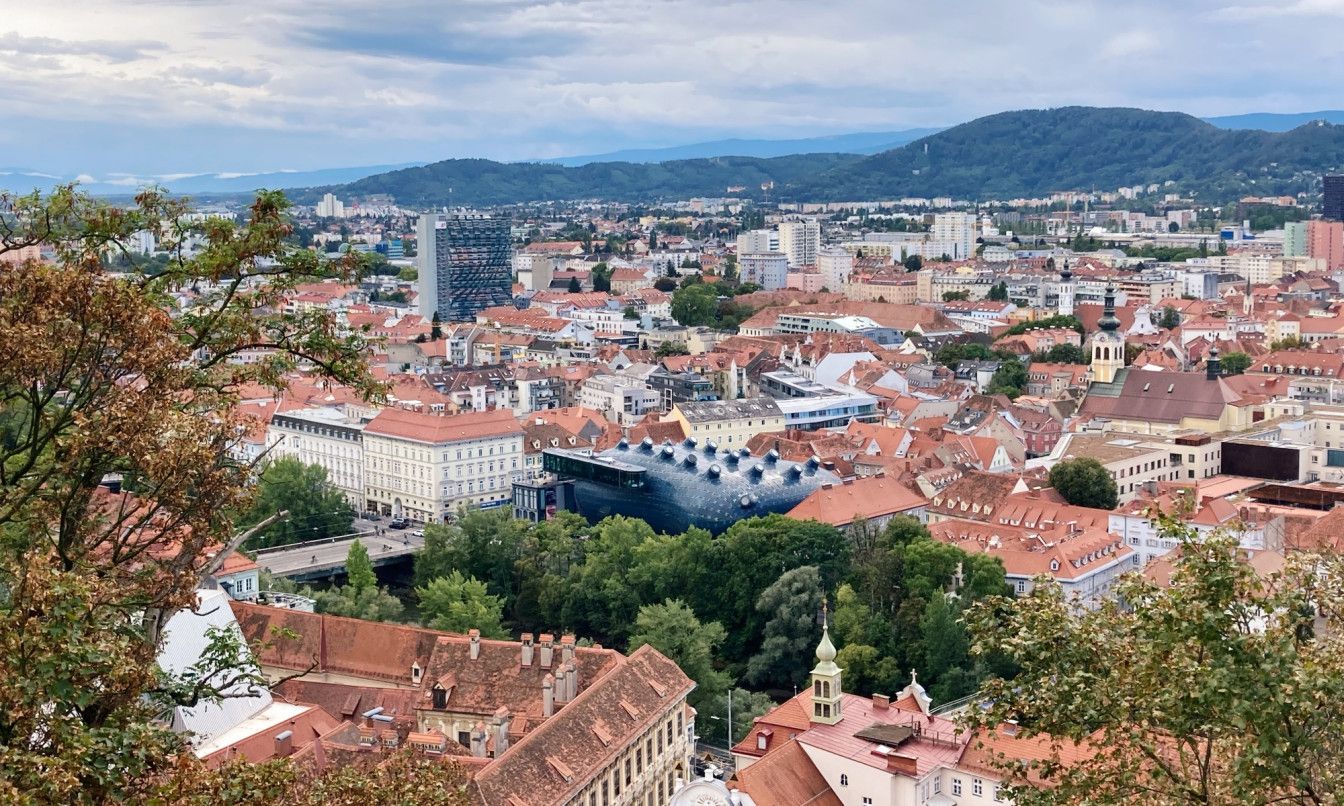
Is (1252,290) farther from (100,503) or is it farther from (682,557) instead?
(100,503)

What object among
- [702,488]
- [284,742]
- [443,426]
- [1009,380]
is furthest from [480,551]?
[1009,380]

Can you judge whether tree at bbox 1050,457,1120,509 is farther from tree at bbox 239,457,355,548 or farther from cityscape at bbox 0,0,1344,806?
tree at bbox 239,457,355,548

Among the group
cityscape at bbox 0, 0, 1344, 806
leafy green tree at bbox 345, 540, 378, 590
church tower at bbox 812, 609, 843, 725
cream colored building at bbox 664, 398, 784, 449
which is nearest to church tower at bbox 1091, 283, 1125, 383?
cityscape at bbox 0, 0, 1344, 806

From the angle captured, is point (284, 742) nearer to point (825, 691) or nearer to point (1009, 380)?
point (825, 691)

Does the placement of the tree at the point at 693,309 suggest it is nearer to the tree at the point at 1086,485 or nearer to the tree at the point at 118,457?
the tree at the point at 1086,485

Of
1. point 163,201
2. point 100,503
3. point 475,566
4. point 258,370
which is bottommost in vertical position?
point 475,566

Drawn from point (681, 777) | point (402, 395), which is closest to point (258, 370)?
point (681, 777)
